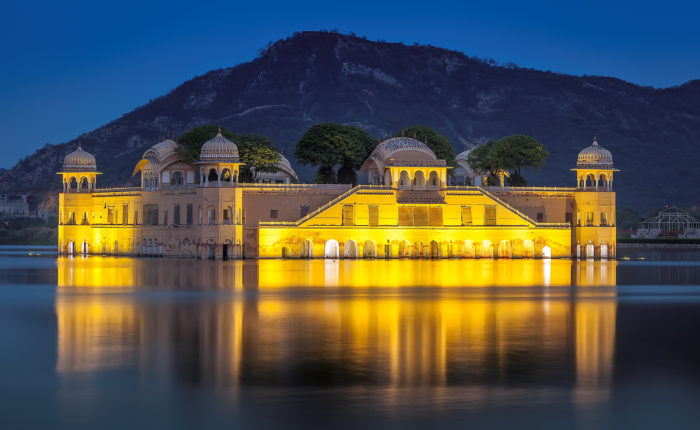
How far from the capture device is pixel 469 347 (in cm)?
2123

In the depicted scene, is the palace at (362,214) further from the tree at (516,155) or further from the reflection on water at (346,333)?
→ the reflection on water at (346,333)

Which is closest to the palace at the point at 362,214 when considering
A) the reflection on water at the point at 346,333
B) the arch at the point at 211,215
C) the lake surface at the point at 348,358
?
the arch at the point at 211,215

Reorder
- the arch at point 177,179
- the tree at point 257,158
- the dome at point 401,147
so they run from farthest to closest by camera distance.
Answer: the tree at point 257,158
the arch at point 177,179
the dome at point 401,147

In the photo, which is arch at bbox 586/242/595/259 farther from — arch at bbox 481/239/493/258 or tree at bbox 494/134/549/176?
tree at bbox 494/134/549/176

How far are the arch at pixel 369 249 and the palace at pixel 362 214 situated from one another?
0.23 ft

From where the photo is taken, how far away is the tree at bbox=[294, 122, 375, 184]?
85500mm

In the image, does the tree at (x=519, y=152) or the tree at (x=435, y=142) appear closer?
the tree at (x=519, y=152)

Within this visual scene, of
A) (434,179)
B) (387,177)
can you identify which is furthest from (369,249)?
(434,179)

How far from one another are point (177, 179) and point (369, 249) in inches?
740

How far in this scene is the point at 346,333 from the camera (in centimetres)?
2353

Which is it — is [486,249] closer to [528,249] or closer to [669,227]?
[528,249]

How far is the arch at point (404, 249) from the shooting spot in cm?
7456

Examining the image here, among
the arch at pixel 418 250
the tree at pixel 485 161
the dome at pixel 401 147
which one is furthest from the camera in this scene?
the tree at pixel 485 161

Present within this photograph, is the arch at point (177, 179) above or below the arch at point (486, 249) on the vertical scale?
above
